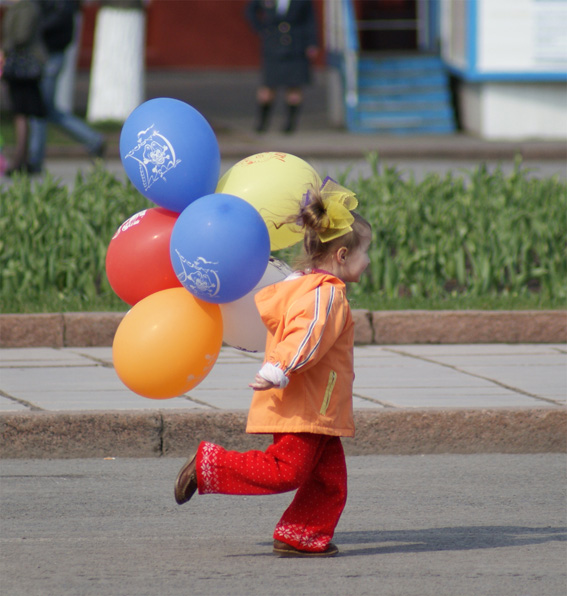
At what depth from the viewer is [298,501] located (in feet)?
13.9

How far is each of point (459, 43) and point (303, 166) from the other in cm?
1397

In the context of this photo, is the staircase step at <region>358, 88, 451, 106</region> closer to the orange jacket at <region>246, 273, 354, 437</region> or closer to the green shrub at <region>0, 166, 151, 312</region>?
the green shrub at <region>0, 166, 151, 312</region>

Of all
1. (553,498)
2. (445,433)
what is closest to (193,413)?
(445,433)

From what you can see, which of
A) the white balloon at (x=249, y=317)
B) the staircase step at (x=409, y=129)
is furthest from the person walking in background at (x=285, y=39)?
the white balloon at (x=249, y=317)

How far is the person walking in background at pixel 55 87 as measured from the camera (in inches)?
521

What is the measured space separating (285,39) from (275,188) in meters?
12.8

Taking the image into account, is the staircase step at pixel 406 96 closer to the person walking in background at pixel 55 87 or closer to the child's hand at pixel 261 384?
the person walking in background at pixel 55 87

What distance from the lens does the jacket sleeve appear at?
388cm

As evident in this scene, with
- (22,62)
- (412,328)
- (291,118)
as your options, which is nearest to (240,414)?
(412,328)

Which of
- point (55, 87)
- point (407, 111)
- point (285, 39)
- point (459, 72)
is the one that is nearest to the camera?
point (55, 87)

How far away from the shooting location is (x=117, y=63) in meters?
18.0

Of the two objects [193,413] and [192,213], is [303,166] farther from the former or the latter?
[193,413]

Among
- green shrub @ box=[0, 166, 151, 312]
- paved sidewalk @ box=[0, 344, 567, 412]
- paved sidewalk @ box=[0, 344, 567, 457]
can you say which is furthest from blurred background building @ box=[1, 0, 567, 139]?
paved sidewalk @ box=[0, 344, 567, 457]

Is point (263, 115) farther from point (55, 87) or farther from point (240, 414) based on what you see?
point (240, 414)
